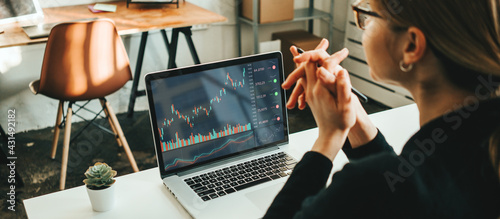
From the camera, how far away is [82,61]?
2152 millimetres

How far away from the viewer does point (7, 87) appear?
2.94m

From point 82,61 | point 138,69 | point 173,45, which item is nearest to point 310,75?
point 82,61

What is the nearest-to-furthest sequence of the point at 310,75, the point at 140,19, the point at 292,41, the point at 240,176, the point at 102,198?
the point at 310,75 → the point at 102,198 → the point at 240,176 → the point at 140,19 → the point at 292,41

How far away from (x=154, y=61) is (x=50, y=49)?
1229 millimetres

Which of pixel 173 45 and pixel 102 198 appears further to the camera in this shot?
pixel 173 45

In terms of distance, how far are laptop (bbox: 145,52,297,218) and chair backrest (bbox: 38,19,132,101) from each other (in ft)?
3.59

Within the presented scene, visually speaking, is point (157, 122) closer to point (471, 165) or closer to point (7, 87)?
point (471, 165)

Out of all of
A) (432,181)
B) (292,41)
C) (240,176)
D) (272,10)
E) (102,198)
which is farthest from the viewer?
(292,41)

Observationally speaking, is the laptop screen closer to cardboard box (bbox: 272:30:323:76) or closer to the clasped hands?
the clasped hands

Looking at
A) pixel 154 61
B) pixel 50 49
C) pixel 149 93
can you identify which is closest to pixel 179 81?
pixel 149 93

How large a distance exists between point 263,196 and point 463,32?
64 cm

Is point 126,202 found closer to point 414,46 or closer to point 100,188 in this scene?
point 100,188

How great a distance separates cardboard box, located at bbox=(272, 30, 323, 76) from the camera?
3360mm

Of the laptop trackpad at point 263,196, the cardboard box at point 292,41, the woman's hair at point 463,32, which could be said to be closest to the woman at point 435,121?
the woman's hair at point 463,32
